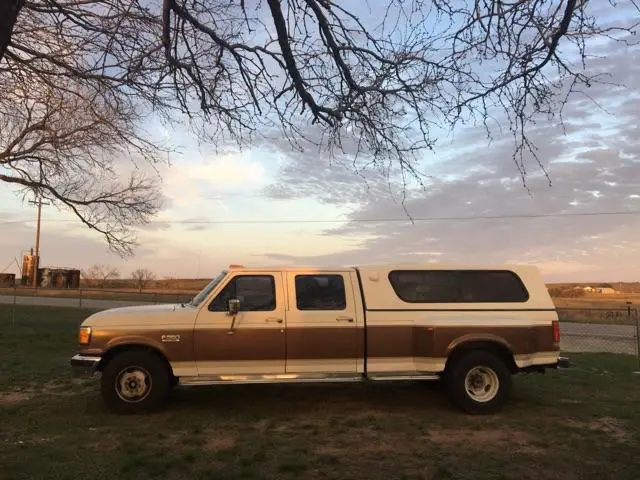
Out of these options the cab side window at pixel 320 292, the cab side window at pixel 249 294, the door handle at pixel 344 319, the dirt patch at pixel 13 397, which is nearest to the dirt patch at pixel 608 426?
the door handle at pixel 344 319

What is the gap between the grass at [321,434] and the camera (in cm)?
546

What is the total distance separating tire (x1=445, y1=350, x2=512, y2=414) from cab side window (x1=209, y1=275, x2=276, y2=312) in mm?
2503

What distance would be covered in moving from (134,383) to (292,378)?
6.47ft

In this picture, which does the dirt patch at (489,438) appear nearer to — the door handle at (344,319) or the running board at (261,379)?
the running board at (261,379)

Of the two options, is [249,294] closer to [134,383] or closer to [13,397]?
[134,383]

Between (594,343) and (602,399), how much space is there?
11312 mm

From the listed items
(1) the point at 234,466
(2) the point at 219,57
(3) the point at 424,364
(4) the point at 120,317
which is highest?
(2) the point at 219,57

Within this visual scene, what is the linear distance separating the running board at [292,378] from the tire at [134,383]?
297 mm

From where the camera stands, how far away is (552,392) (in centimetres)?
911

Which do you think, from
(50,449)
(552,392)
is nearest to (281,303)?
(50,449)

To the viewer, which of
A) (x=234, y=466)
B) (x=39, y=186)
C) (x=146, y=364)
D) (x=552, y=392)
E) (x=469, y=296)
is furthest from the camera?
(x=39, y=186)

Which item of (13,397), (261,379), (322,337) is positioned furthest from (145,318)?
(13,397)

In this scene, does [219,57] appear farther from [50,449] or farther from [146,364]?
[50,449]

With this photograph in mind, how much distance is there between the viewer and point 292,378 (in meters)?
7.66
